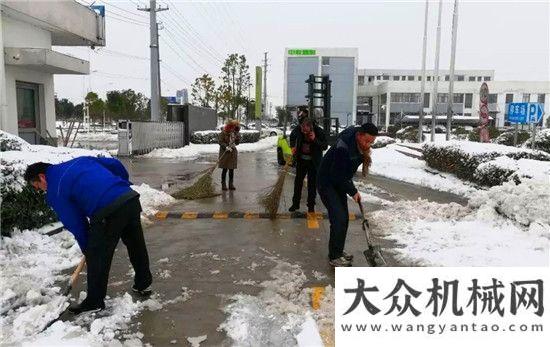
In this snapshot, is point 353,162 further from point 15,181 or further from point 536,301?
point 15,181

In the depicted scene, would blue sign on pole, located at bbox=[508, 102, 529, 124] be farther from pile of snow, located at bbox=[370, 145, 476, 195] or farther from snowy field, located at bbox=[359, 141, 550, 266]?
snowy field, located at bbox=[359, 141, 550, 266]

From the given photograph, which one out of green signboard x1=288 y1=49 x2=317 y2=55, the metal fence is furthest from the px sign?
green signboard x1=288 y1=49 x2=317 y2=55

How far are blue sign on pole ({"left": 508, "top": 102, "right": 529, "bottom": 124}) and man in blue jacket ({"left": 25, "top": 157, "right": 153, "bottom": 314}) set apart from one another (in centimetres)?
996

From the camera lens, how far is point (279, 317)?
11.9ft

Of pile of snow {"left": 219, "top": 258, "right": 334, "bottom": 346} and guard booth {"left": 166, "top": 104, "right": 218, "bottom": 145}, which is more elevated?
guard booth {"left": 166, "top": 104, "right": 218, "bottom": 145}

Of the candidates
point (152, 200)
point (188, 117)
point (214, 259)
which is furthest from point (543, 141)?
point (188, 117)

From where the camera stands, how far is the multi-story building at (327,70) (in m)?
72.5

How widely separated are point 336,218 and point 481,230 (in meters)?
2.12

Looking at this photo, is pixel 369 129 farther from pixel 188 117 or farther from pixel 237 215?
pixel 188 117

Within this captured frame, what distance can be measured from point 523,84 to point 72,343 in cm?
7726

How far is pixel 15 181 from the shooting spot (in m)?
5.27

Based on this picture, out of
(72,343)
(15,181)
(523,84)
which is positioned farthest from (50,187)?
(523,84)

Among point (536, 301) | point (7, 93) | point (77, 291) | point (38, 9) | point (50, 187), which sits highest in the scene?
point (38, 9)

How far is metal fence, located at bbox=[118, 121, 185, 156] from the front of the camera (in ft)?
58.1
